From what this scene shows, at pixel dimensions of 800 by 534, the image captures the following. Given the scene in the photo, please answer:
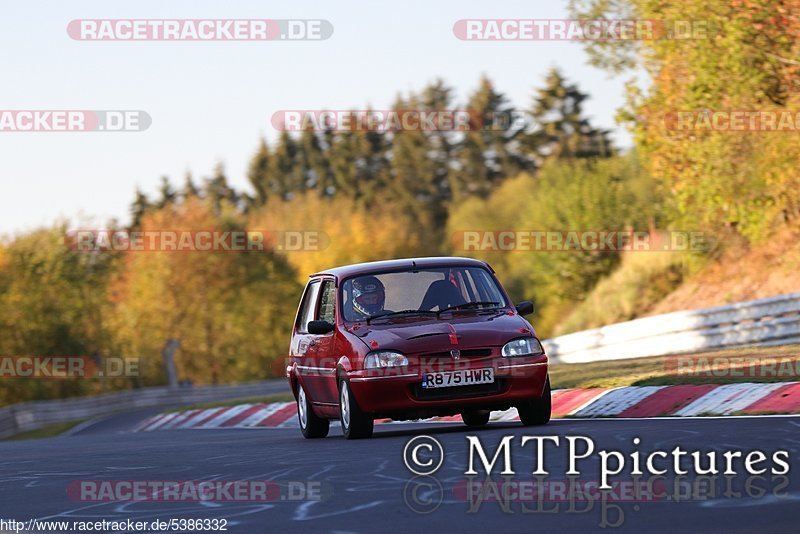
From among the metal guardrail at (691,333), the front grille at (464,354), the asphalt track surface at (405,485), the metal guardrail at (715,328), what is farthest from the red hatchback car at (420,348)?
the metal guardrail at (715,328)

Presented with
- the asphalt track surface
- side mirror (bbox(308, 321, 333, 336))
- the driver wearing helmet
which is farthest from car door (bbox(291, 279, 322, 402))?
the driver wearing helmet

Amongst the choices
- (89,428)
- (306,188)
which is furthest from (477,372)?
(306,188)

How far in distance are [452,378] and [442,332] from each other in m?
0.44

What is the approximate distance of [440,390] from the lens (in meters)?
13.0

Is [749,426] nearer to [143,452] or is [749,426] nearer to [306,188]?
[143,452]

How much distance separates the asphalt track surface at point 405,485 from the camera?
7309mm

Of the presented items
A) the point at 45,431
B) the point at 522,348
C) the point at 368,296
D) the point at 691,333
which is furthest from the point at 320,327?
the point at 45,431

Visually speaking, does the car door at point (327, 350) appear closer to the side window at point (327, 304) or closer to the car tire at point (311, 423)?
the side window at point (327, 304)

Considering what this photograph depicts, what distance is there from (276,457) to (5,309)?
65.8 metres

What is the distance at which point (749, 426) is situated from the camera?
11.6 m

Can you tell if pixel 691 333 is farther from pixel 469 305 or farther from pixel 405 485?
pixel 405 485

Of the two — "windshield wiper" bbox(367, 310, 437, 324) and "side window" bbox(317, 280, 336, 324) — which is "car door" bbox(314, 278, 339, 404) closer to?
"side window" bbox(317, 280, 336, 324)

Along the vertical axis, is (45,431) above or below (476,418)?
below

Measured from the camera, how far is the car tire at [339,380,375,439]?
13.3m
